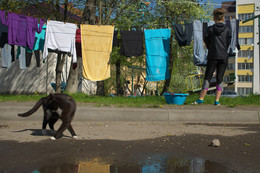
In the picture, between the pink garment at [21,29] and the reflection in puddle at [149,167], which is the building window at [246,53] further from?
the reflection in puddle at [149,167]

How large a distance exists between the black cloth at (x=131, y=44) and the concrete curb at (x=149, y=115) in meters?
4.40

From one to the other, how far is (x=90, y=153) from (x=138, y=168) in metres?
0.83

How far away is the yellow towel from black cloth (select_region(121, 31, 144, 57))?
1.83ft

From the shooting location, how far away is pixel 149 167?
2750 mm

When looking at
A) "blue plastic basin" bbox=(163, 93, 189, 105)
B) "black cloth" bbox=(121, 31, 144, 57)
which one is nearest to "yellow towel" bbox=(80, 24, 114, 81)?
"black cloth" bbox=(121, 31, 144, 57)

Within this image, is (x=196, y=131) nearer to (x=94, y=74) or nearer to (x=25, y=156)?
(x=25, y=156)

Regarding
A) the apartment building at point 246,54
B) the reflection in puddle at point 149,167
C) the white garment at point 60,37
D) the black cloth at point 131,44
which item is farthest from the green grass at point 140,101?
the apartment building at point 246,54

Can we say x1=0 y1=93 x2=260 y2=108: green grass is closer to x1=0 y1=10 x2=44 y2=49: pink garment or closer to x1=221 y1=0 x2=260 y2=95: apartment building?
x1=0 y1=10 x2=44 y2=49: pink garment

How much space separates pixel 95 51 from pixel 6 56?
11.2 ft

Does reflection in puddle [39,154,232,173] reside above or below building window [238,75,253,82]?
above

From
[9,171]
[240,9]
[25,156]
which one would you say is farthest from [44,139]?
[240,9]

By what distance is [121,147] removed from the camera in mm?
3691

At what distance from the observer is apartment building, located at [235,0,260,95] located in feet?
175

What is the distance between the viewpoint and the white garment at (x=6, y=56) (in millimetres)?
10594
